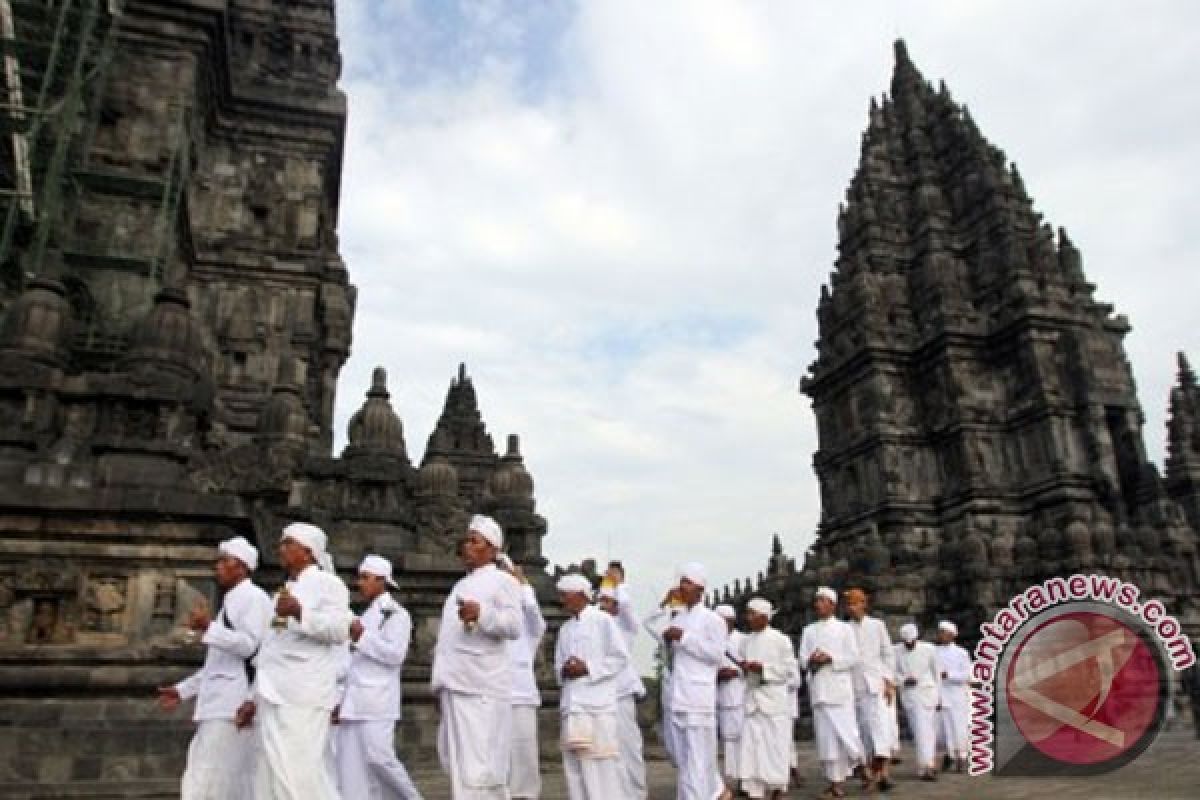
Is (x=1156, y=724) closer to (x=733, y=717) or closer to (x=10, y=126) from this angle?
(x=733, y=717)

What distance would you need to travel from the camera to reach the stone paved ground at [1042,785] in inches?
294

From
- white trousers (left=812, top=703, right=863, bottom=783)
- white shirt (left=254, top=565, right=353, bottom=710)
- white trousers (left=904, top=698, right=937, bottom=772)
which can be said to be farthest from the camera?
white trousers (left=904, top=698, right=937, bottom=772)

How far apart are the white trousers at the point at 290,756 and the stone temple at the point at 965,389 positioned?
1839 cm

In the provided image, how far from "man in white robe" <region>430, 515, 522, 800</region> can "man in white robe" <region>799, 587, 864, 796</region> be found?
4.11m

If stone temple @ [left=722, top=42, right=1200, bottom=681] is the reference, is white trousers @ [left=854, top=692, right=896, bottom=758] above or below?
below

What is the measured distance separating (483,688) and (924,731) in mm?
7009

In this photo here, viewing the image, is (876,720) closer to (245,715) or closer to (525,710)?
(525,710)

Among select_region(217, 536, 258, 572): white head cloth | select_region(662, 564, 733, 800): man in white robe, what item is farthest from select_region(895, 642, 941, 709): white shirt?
select_region(217, 536, 258, 572): white head cloth

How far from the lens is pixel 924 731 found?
10.5 metres

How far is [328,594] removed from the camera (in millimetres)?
5203

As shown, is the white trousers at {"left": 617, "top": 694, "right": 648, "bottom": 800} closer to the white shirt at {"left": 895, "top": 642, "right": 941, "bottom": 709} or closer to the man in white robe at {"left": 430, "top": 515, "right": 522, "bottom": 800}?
the man in white robe at {"left": 430, "top": 515, "right": 522, "bottom": 800}

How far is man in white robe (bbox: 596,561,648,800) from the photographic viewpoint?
768cm

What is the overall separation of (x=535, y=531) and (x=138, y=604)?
623cm

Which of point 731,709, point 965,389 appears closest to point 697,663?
point 731,709
